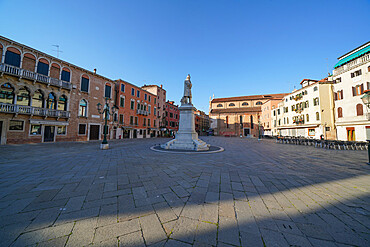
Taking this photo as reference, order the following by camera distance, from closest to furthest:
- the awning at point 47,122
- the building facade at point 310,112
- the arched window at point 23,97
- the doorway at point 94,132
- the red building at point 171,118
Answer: the arched window at point 23,97 → the awning at point 47,122 → the doorway at point 94,132 → the building facade at point 310,112 → the red building at point 171,118

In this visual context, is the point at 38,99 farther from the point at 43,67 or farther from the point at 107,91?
the point at 107,91

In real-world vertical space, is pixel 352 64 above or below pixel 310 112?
above

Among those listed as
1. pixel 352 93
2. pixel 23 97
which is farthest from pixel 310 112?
pixel 23 97

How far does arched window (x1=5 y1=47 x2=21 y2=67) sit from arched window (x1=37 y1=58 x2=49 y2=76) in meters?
1.43

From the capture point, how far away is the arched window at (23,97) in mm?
13602

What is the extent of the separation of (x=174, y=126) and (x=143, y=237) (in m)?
39.9

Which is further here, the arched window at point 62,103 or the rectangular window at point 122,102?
the rectangular window at point 122,102

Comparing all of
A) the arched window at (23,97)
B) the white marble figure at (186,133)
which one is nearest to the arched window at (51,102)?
the arched window at (23,97)

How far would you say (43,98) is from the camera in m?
15.2

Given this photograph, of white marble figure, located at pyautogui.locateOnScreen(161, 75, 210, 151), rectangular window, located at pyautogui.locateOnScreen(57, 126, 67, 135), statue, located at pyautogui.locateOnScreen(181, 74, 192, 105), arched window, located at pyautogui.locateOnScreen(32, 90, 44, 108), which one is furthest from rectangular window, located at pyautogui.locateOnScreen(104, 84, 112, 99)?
white marble figure, located at pyautogui.locateOnScreen(161, 75, 210, 151)

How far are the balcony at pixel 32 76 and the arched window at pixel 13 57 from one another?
70 centimetres

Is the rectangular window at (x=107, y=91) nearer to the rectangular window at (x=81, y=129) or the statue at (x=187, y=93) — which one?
the rectangular window at (x=81, y=129)

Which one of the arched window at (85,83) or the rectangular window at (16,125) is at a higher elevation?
the arched window at (85,83)

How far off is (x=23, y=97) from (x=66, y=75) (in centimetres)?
495
